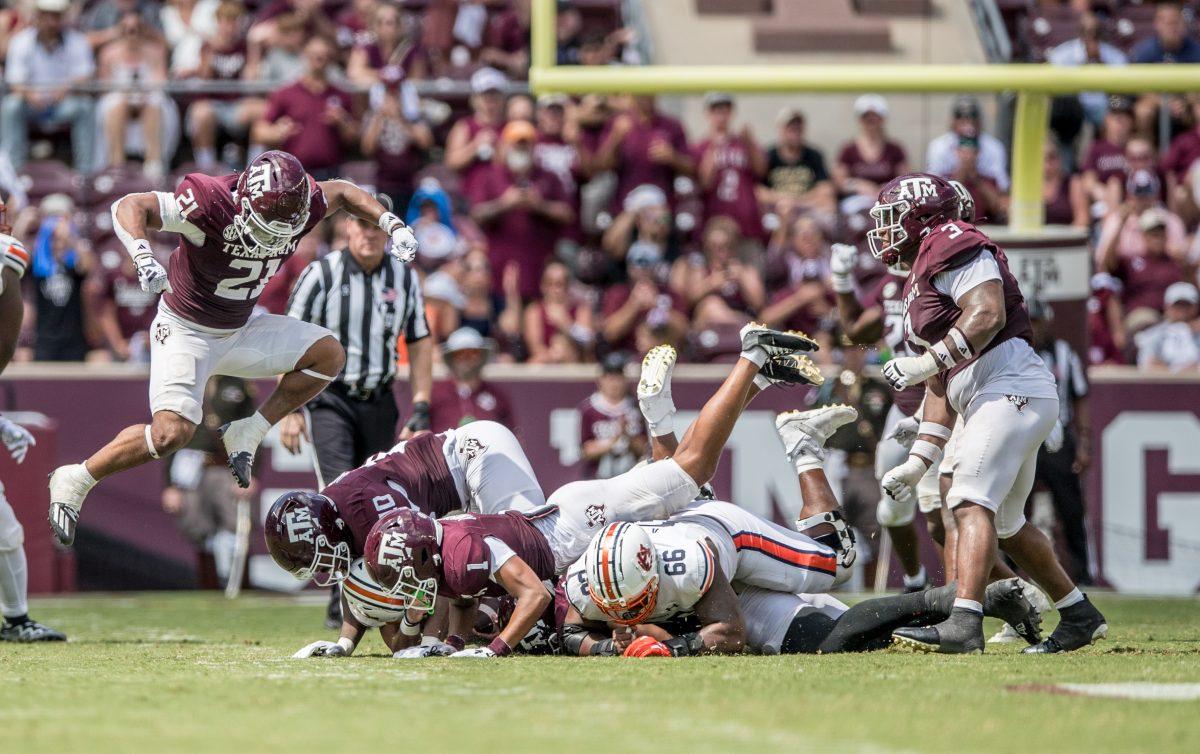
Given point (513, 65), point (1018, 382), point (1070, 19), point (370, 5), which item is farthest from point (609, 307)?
point (1018, 382)

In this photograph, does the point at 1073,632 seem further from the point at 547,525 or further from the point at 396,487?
the point at 396,487

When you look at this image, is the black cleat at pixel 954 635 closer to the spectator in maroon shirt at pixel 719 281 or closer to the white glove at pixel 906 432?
the white glove at pixel 906 432

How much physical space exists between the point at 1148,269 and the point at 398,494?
23.9ft

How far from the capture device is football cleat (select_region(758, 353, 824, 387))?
255 inches

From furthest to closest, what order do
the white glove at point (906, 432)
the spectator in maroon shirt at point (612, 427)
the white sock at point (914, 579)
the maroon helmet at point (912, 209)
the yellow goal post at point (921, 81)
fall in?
the spectator in maroon shirt at point (612, 427) < the yellow goal post at point (921, 81) < the white sock at point (914, 579) < the white glove at point (906, 432) < the maroon helmet at point (912, 209)

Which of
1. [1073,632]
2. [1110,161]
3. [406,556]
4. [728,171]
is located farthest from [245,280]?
[1110,161]

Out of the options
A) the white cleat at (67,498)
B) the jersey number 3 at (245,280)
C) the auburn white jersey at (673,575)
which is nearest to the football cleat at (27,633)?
the white cleat at (67,498)

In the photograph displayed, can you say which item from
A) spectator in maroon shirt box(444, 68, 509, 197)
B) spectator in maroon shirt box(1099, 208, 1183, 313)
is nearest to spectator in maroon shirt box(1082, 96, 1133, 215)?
spectator in maroon shirt box(1099, 208, 1183, 313)

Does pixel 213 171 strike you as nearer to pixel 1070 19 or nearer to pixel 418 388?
pixel 418 388

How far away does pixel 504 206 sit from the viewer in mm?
11945

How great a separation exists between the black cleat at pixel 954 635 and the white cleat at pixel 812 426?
1105 mm

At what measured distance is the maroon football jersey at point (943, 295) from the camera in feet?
19.8

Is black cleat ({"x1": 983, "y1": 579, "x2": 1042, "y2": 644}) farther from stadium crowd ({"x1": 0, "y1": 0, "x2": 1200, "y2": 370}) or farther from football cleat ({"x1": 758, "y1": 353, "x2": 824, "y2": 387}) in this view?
stadium crowd ({"x1": 0, "y1": 0, "x2": 1200, "y2": 370})

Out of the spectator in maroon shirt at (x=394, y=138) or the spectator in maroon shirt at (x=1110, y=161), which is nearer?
the spectator in maroon shirt at (x=394, y=138)
